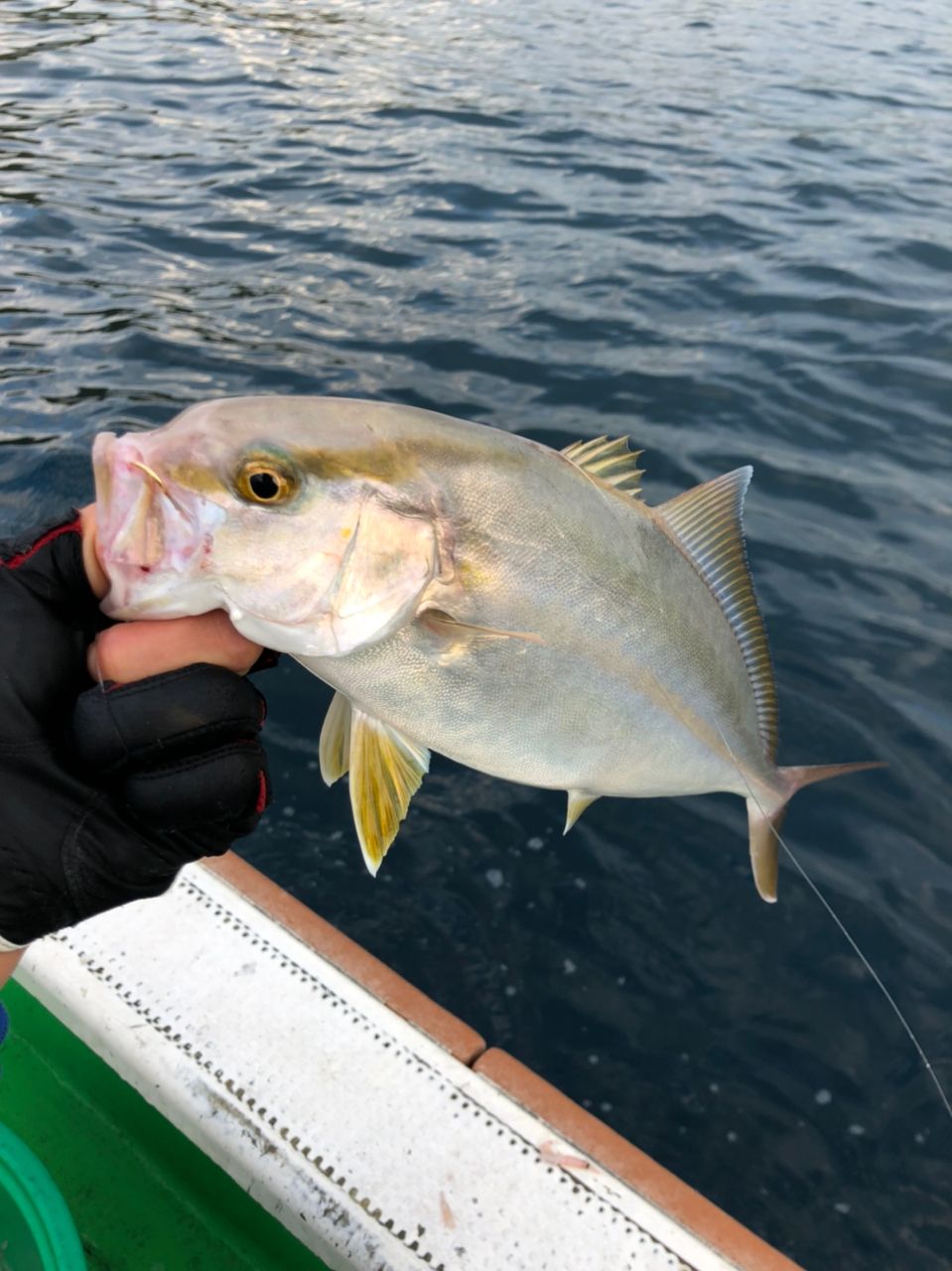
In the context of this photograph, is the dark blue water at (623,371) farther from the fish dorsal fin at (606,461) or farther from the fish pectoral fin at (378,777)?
the fish dorsal fin at (606,461)

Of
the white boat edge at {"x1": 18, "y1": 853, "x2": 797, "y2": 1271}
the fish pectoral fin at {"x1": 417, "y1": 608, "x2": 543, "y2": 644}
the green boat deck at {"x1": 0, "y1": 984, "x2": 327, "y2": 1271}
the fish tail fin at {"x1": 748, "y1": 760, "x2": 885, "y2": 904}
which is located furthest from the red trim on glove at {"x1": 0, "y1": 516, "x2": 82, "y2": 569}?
the fish tail fin at {"x1": 748, "y1": 760, "x2": 885, "y2": 904}

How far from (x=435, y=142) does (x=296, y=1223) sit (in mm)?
11597

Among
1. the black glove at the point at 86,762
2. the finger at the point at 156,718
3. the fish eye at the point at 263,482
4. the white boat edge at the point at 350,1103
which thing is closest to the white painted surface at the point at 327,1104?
the white boat edge at the point at 350,1103

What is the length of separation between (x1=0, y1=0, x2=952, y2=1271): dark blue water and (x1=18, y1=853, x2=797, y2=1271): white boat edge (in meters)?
0.89

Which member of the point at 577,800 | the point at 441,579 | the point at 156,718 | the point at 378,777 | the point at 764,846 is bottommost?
the point at 764,846

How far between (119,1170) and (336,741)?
4.77 ft

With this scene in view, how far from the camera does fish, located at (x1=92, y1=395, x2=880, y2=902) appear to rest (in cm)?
Answer: 189

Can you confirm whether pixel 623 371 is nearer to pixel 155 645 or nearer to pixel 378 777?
pixel 378 777

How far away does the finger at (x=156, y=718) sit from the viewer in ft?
6.40

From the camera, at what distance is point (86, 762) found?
199cm

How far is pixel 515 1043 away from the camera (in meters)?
3.57

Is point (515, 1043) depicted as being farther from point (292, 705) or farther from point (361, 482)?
point (361, 482)

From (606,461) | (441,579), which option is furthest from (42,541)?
(606,461)

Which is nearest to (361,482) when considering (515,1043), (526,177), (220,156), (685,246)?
Result: (515,1043)
